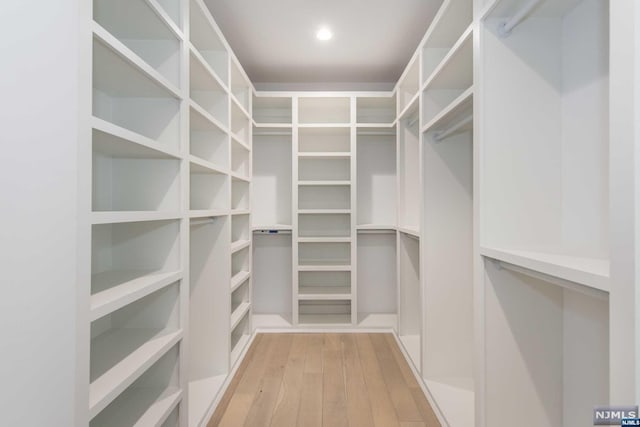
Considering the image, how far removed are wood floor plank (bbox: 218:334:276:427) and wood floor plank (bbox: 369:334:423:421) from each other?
34.6 inches

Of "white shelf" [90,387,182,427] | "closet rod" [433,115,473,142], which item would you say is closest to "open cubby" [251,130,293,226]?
"closet rod" [433,115,473,142]

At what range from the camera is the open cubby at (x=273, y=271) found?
3342mm

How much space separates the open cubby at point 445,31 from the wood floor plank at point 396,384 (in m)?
2.03

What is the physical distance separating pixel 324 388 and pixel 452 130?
1807 millimetres

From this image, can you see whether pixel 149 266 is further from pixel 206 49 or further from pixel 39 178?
pixel 206 49

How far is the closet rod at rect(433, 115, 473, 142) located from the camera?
1631 mm

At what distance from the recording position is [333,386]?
207 centimetres

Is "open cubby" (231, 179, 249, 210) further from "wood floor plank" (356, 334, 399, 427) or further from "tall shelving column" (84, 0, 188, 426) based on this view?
"wood floor plank" (356, 334, 399, 427)

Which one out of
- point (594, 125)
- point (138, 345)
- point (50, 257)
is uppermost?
point (594, 125)

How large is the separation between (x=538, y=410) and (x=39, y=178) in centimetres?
179

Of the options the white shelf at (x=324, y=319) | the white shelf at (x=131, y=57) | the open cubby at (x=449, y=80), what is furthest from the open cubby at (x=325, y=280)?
the white shelf at (x=131, y=57)

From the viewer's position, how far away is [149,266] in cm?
144

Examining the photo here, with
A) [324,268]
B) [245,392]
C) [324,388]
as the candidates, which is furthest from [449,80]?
[245,392]

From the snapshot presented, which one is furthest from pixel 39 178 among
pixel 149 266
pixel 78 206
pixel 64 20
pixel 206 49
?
pixel 206 49
